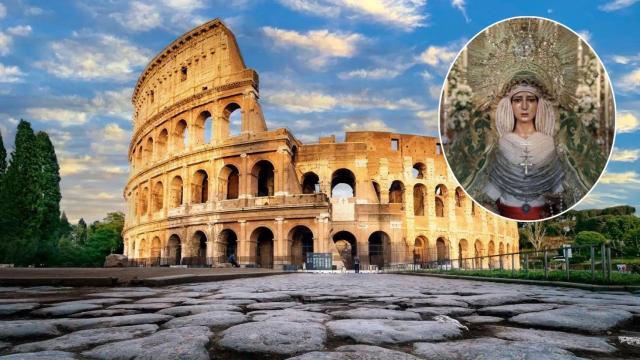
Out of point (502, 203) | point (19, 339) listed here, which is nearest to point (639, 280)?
point (19, 339)

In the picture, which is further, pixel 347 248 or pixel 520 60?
pixel 347 248

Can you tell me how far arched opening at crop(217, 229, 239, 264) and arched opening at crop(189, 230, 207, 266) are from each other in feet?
3.97

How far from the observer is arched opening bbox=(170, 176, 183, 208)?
29.4 m

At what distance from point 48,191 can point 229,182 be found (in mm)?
13733

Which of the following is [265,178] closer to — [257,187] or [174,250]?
[257,187]

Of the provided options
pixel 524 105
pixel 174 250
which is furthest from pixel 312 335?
pixel 524 105

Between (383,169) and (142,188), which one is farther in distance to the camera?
(142,188)

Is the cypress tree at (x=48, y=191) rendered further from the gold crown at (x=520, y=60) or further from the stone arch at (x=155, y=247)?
the gold crown at (x=520, y=60)

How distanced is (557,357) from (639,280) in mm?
5244

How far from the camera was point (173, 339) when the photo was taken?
1.75m

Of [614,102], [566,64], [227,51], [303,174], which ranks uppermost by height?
[227,51]

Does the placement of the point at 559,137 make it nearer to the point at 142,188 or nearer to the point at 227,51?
Result: the point at 227,51

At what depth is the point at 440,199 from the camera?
3406 centimetres

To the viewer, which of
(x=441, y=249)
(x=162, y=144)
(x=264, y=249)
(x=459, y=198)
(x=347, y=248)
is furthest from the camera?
(x=347, y=248)
